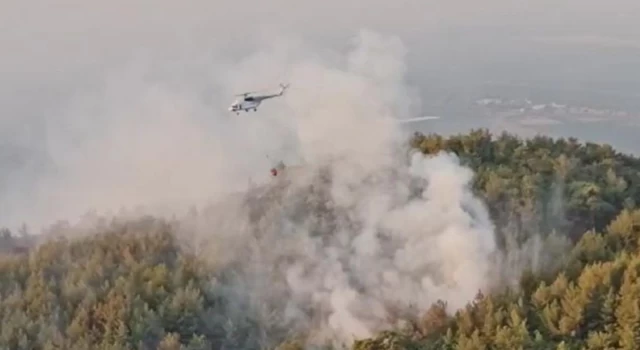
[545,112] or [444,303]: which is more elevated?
[545,112]

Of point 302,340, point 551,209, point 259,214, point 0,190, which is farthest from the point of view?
point 0,190

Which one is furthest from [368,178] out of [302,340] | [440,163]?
[302,340]

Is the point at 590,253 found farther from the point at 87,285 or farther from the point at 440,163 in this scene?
the point at 87,285

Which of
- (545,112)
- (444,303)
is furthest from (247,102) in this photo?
(545,112)

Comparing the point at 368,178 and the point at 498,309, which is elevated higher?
the point at 368,178

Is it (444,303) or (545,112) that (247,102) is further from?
(545,112)

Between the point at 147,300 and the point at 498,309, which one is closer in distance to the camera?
the point at 498,309

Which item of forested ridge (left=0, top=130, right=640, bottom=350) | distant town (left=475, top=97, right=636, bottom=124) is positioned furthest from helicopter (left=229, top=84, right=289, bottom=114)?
distant town (left=475, top=97, right=636, bottom=124)

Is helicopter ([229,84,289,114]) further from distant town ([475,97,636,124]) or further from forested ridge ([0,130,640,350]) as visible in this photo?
distant town ([475,97,636,124])

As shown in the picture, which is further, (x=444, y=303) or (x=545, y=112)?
(x=545, y=112)
